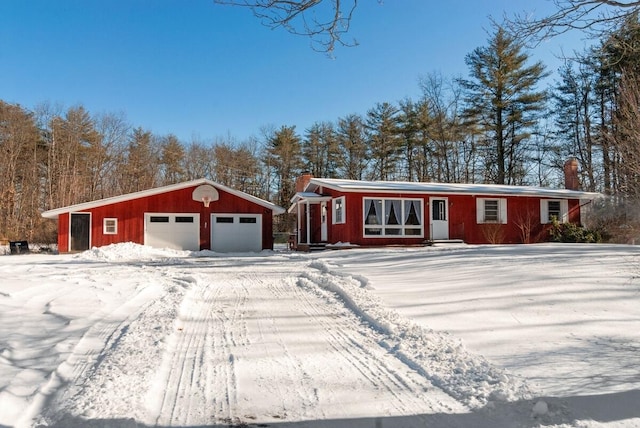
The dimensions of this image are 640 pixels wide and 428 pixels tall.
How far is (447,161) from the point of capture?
33500mm

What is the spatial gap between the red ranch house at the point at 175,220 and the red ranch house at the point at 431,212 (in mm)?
3136

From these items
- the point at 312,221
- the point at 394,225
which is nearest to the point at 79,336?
the point at 394,225

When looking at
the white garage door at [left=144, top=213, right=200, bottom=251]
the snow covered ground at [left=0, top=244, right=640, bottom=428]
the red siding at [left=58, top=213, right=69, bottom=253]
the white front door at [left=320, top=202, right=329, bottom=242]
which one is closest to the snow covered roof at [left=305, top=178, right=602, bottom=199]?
the white front door at [left=320, top=202, right=329, bottom=242]

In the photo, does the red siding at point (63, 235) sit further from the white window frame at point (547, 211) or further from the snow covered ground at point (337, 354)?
the white window frame at point (547, 211)

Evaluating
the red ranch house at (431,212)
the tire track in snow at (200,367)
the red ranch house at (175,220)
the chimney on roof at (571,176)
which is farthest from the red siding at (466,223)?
the tire track in snow at (200,367)

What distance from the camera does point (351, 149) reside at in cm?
3662

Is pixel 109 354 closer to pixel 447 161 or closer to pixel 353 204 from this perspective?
pixel 353 204

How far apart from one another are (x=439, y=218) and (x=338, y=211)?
458cm

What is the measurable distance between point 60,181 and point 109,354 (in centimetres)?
3239

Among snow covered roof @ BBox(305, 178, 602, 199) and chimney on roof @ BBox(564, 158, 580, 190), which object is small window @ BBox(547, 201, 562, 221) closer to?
snow covered roof @ BBox(305, 178, 602, 199)

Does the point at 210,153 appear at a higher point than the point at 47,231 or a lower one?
higher

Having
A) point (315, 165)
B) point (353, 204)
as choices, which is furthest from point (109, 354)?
point (315, 165)

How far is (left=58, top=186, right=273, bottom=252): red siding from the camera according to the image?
2011 cm

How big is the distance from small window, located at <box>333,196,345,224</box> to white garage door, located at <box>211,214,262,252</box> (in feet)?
15.1
